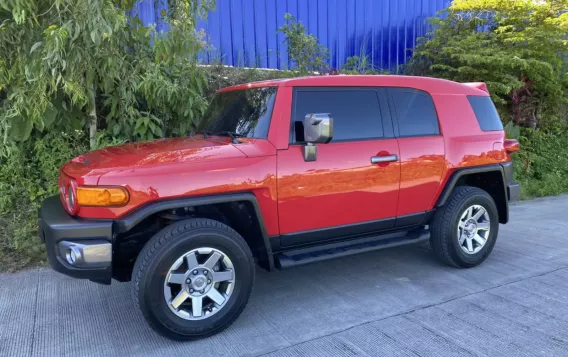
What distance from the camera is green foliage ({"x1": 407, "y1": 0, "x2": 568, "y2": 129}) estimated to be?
8.62 m

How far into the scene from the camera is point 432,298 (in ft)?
12.6

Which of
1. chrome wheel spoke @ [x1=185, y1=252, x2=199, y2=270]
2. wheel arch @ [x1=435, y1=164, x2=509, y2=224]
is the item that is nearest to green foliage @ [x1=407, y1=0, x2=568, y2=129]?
wheel arch @ [x1=435, y1=164, x2=509, y2=224]

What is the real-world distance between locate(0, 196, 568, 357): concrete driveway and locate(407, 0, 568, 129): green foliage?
4.86m

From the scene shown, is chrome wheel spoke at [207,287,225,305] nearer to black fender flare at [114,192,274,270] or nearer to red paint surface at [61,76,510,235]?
black fender flare at [114,192,274,270]

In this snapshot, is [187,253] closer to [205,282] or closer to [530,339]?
[205,282]

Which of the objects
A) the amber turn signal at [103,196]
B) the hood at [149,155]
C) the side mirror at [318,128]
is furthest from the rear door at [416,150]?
the amber turn signal at [103,196]

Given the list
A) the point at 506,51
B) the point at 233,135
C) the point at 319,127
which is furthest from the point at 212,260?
the point at 506,51

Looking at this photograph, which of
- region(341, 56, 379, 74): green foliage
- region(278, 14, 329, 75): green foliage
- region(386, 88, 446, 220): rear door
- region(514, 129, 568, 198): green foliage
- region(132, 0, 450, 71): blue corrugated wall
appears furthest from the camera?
region(514, 129, 568, 198): green foliage

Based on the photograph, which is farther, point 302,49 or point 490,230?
point 302,49

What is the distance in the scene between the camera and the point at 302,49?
785 centimetres

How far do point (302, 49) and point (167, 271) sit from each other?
5696mm

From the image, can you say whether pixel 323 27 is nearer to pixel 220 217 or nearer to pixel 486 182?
pixel 486 182

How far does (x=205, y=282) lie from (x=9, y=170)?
12.3 feet

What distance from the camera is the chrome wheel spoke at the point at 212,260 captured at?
10.5 ft
